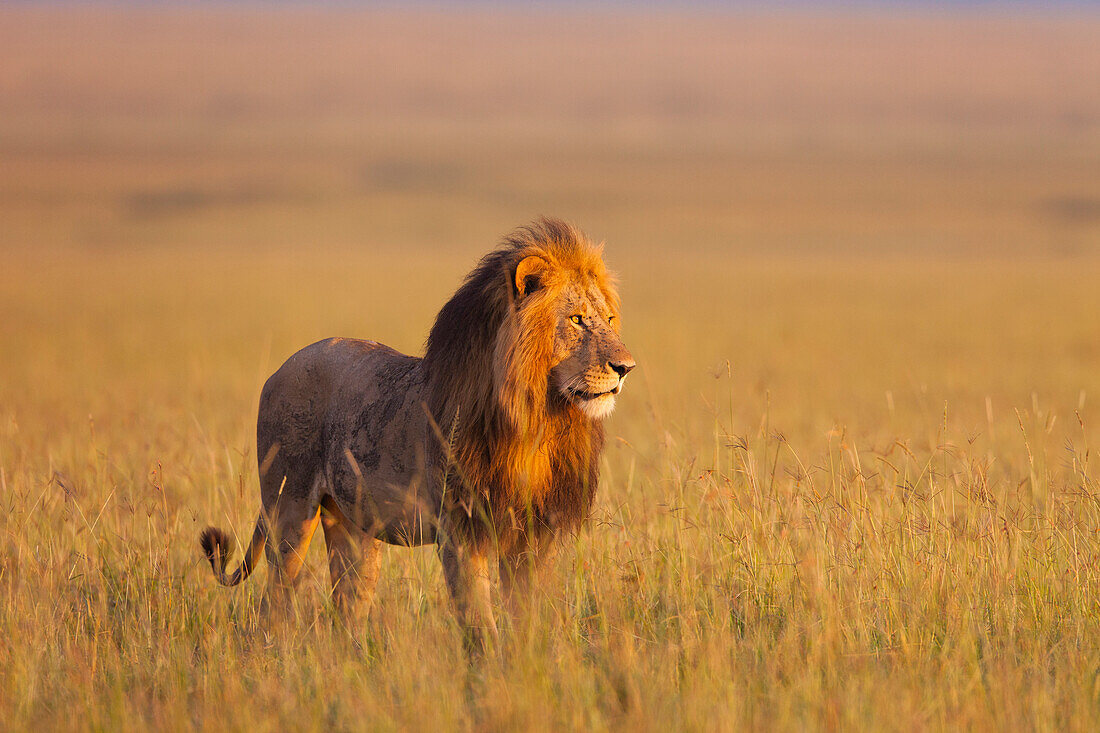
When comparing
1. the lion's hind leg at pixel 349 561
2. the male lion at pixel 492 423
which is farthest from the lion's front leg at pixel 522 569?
the lion's hind leg at pixel 349 561

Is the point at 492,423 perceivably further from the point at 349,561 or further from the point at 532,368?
the point at 349,561

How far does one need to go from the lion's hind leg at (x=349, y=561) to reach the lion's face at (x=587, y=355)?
1373 millimetres

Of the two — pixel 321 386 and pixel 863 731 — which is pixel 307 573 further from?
pixel 863 731

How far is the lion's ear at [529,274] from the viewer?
4.27m

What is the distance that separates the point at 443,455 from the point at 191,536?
2.82 meters

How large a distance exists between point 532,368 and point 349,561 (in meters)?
1.64

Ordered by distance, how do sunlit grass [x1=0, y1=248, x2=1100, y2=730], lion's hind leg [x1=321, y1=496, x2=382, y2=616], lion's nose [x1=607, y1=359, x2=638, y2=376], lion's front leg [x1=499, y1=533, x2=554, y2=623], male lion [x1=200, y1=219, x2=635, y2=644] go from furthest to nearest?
Answer: 1. lion's hind leg [x1=321, y1=496, x2=382, y2=616]
2. lion's front leg [x1=499, y1=533, x2=554, y2=623]
3. male lion [x1=200, y1=219, x2=635, y2=644]
4. lion's nose [x1=607, y1=359, x2=638, y2=376]
5. sunlit grass [x1=0, y1=248, x2=1100, y2=730]

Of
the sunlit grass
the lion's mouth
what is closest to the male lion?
the lion's mouth

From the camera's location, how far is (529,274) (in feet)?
14.1

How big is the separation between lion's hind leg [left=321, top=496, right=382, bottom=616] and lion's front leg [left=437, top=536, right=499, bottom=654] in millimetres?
686

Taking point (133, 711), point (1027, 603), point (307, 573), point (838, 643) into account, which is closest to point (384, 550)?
point (307, 573)

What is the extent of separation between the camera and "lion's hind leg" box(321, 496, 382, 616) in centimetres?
504

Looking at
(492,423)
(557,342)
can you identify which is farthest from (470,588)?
(557,342)

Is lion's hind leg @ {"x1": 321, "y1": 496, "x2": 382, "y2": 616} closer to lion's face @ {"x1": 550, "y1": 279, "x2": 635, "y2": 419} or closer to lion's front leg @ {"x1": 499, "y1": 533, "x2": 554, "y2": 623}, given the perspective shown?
lion's front leg @ {"x1": 499, "y1": 533, "x2": 554, "y2": 623}
